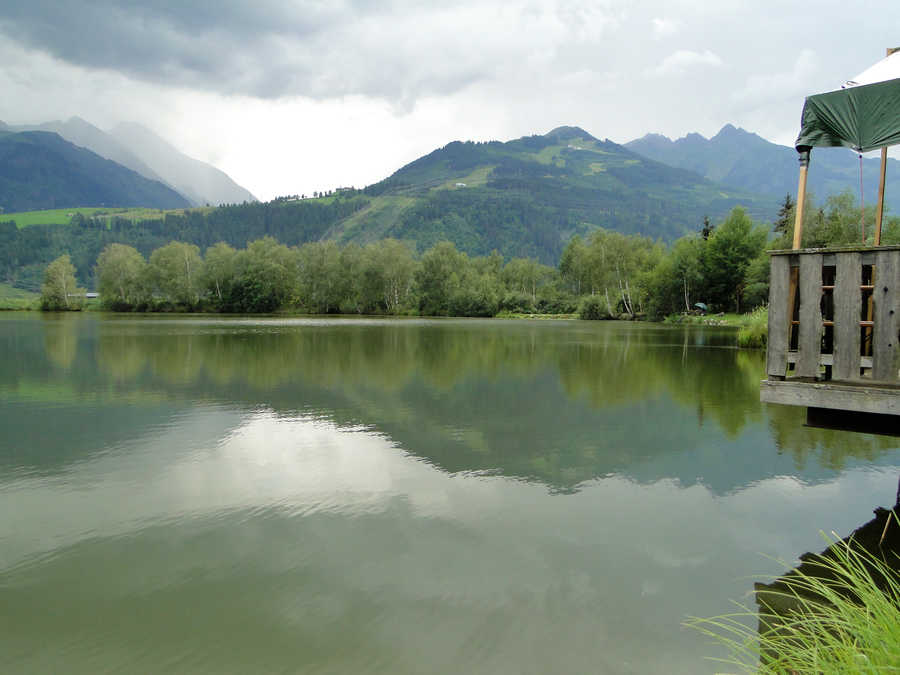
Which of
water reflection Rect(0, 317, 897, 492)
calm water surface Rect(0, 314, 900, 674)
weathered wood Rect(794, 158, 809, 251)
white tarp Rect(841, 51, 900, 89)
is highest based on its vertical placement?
white tarp Rect(841, 51, 900, 89)

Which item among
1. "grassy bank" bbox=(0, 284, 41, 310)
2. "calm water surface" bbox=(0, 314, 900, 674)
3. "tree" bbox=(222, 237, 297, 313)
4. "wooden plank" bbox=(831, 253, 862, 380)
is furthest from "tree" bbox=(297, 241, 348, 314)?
"wooden plank" bbox=(831, 253, 862, 380)

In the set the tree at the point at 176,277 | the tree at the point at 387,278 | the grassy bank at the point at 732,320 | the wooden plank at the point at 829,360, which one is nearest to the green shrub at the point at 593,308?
the grassy bank at the point at 732,320

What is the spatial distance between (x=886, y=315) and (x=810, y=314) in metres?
0.67

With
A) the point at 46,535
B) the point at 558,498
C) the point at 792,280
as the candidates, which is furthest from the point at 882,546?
the point at 46,535

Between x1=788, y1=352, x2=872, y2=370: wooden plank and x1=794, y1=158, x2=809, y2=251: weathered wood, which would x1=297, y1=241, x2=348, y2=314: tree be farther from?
x1=788, y1=352, x2=872, y2=370: wooden plank

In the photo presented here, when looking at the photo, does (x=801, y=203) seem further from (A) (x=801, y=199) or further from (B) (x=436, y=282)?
(B) (x=436, y=282)

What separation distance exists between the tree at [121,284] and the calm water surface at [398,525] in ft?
314

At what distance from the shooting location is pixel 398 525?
671 cm

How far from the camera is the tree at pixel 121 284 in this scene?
325ft

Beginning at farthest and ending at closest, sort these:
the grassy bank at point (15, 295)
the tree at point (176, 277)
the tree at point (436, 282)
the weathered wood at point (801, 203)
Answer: the grassy bank at point (15, 295), the tree at point (176, 277), the tree at point (436, 282), the weathered wood at point (801, 203)

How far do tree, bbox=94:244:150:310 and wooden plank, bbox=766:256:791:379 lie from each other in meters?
110

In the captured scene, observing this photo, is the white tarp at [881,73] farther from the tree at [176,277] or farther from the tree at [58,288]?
the tree at [58,288]

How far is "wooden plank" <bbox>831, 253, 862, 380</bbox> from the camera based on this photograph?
590 cm

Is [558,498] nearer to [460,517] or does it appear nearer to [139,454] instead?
[460,517]
